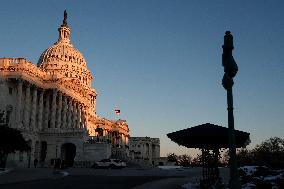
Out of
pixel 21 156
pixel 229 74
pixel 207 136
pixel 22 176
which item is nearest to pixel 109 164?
pixel 21 156

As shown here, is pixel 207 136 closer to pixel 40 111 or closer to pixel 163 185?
pixel 163 185

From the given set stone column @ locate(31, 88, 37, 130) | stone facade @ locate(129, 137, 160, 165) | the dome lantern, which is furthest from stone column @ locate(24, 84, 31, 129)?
stone facade @ locate(129, 137, 160, 165)

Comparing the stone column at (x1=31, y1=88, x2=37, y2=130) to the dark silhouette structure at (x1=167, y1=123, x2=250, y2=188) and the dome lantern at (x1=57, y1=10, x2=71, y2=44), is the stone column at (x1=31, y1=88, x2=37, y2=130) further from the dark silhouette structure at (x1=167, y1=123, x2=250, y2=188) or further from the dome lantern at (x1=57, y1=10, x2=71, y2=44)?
the dome lantern at (x1=57, y1=10, x2=71, y2=44)

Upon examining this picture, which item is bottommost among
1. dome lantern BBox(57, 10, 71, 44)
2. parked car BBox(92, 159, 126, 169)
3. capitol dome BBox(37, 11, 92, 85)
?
parked car BBox(92, 159, 126, 169)

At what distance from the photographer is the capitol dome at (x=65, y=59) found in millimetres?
139750

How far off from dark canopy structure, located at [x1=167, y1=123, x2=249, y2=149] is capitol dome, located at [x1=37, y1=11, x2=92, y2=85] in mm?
117739

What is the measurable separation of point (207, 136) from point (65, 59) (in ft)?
417

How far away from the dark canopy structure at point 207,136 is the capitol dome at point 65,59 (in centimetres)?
11774

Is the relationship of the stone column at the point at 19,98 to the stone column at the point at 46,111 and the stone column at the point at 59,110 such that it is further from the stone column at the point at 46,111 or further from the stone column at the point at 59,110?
the stone column at the point at 59,110

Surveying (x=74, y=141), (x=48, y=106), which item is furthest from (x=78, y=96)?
(x=74, y=141)

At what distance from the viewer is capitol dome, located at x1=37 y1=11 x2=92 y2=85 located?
13975 cm

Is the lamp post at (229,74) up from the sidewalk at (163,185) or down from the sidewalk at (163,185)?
up

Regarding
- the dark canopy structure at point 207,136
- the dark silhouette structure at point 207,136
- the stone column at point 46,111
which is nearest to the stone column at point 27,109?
the stone column at point 46,111

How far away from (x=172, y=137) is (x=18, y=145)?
31128 mm
